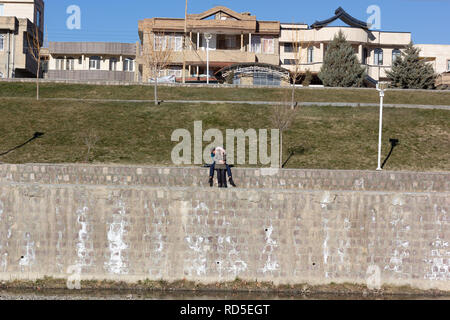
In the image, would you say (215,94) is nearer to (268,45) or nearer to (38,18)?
(268,45)

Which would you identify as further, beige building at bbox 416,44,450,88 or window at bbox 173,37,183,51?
beige building at bbox 416,44,450,88

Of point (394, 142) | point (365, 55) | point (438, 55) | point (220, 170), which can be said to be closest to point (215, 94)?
point (394, 142)

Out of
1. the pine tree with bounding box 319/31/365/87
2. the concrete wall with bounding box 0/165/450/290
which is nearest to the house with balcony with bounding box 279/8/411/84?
the pine tree with bounding box 319/31/365/87

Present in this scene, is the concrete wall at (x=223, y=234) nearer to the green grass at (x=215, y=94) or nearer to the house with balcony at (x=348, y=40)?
the green grass at (x=215, y=94)

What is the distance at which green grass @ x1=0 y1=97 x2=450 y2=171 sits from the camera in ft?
85.4

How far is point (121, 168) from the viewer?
19.4 m

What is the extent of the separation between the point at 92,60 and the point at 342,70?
29.7 m

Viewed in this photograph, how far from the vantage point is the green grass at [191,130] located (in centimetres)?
2602

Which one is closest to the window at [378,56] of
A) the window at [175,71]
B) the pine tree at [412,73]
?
the pine tree at [412,73]

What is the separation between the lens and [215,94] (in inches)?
1603

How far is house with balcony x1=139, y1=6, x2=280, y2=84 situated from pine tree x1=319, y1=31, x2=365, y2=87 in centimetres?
636

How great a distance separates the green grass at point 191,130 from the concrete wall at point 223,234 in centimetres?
1044

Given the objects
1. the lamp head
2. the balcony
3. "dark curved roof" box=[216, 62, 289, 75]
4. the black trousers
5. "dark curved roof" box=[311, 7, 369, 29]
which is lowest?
the black trousers

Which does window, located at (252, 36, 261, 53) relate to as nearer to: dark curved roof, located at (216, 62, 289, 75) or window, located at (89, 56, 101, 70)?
dark curved roof, located at (216, 62, 289, 75)
